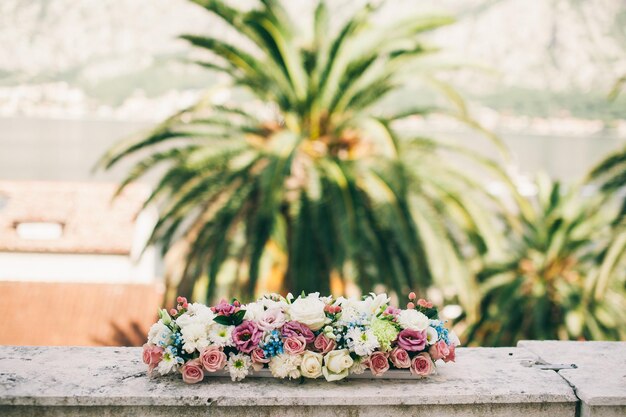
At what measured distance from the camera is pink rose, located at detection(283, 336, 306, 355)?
10.5 feet

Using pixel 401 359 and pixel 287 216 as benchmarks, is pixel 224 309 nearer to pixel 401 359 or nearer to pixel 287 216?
pixel 401 359

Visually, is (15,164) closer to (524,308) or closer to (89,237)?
(89,237)

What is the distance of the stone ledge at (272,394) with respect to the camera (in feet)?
9.76

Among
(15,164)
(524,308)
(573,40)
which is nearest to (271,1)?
(524,308)

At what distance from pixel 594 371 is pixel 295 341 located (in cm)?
143

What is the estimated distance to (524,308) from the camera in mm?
14836

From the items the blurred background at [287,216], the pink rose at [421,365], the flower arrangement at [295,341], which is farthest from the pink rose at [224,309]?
the blurred background at [287,216]

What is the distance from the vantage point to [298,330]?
333 cm

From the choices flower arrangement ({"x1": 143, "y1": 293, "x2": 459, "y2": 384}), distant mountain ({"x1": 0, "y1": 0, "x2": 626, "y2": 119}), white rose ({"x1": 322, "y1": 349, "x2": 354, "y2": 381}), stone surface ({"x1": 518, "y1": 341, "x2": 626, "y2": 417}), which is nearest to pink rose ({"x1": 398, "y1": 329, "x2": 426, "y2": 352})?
flower arrangement ({"x1": 143, "y1": 293, "x2": 459, "y2": 384})

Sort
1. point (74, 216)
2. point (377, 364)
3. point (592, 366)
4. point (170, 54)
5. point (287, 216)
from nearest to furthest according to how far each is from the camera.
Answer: point (377, 364), point (592, 366), point (287, 216), point (74, 216), point (170, 54)

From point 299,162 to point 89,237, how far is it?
58.8 feet

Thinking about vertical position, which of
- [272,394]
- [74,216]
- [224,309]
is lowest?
[272,394]

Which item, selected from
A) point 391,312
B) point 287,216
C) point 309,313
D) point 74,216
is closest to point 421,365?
point 391,312

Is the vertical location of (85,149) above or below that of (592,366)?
above
